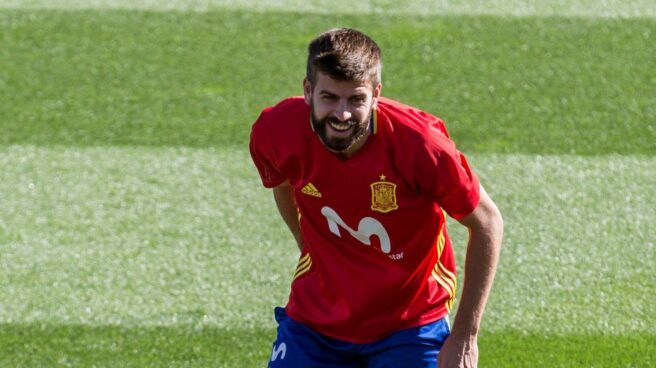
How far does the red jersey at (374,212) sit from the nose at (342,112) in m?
0.15

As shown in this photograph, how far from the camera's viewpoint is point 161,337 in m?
5.06

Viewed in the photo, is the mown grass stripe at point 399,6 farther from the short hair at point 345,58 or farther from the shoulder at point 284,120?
the short hair at point 345,58

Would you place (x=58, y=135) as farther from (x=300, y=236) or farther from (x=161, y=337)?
(x=300, y=236)

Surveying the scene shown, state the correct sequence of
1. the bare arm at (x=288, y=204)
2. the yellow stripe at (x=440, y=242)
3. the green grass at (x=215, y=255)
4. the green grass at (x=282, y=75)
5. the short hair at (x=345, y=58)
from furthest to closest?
1. the green grass at (x=282, y=75)
2. the green grass at (x=215, y=255)
3. the bare arm at (x=288, y=204)
4. the yellow stripe at (x=440, y=242)
5. the short hair at (x=345, y=58)

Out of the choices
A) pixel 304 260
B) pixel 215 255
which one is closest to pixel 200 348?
pixel 215 255

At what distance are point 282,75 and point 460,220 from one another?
4.41m

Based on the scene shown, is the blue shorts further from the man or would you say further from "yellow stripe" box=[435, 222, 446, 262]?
"yellow stripe" box=[435, 222, 446, 262]

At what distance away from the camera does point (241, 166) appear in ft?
22.0

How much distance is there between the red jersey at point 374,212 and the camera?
3.47 m

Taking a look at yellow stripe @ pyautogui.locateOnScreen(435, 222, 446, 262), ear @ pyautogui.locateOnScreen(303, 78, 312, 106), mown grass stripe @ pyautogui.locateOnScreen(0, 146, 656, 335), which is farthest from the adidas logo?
mown grass stripe @ pyautogui.locateOnScreen(0, 146, 656, 335)

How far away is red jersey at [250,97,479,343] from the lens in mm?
3469

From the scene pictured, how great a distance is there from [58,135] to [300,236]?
10.7ft

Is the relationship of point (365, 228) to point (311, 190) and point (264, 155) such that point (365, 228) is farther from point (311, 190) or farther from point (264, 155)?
point (264, 155)

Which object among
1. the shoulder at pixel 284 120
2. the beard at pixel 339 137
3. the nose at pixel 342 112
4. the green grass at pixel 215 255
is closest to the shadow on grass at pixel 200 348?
the green grass at pixel 215 255
